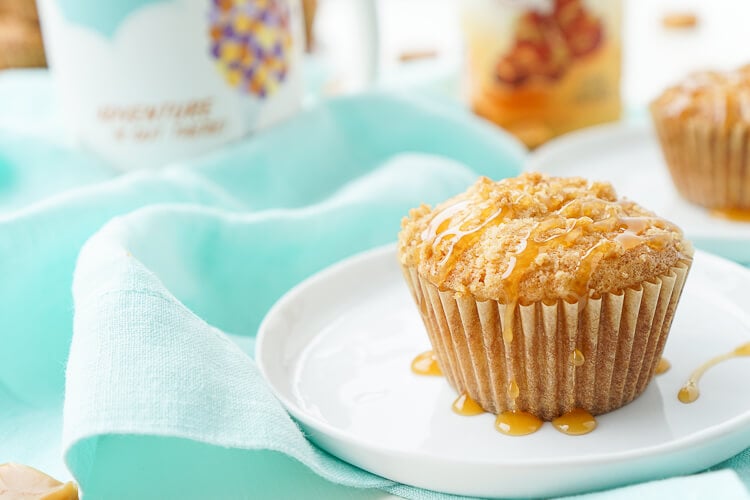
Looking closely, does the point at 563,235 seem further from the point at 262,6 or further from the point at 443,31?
the point at 443,31

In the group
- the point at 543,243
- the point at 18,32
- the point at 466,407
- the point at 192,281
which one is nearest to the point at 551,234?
the point at 543,243

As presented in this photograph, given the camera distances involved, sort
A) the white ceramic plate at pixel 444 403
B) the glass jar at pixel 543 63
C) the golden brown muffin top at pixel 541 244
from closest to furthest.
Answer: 1. the white ceramic plate at pixel 444 403
2. the golden brown muffin top at pixel 541 244
3. the glass jar at pixel 543 63

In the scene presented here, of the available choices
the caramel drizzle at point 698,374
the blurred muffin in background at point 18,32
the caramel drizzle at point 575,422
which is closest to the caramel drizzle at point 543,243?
the caramel drizzle at point 575,422

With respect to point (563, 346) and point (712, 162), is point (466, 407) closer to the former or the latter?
point (563, 346)

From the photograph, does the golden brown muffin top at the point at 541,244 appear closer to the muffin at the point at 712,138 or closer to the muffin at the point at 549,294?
the muffin at the point at 549,294

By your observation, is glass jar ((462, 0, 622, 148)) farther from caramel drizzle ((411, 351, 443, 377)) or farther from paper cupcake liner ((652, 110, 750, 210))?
caramel drizzle ((411, 351, 443, 377))

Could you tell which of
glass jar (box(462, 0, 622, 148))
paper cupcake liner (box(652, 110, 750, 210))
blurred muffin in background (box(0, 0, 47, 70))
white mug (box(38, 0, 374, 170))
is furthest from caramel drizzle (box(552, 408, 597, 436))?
blurred muffin in background (box(0, 0, 47, 70))
